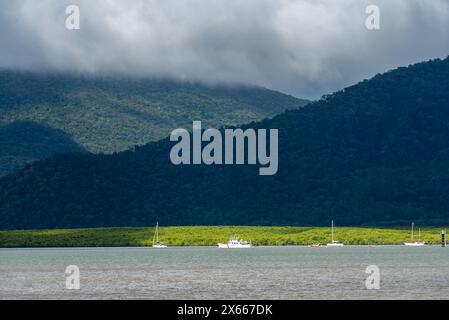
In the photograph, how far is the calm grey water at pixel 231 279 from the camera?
80.4m

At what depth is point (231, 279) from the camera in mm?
96812

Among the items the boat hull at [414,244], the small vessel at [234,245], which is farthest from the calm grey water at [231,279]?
the boat hull at [414,244]

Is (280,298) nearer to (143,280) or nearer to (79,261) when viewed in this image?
(143,280)

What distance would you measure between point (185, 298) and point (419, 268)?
39.1 metres

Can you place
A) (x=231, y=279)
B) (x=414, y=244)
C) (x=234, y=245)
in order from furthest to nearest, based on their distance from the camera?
(x=414, y=244) < (x=234, y=245) < (x=231, y=279)

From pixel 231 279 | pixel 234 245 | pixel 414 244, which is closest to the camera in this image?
pixel 231 279

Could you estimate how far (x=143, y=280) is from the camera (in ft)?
316

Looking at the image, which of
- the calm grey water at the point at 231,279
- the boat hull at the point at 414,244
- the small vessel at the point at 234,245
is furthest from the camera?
the boat hull at the point at 414,244

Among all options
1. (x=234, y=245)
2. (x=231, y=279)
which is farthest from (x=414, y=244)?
(x=231, y=279)

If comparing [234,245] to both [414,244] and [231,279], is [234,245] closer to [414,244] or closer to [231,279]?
[414,244]

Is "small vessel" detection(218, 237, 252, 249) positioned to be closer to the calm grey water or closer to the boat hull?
the boat hull

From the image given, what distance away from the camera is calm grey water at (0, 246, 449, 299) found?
8044 centimetres

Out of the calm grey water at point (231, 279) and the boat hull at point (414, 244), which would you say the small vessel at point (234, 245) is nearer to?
the boat hull at point (414, 244)
